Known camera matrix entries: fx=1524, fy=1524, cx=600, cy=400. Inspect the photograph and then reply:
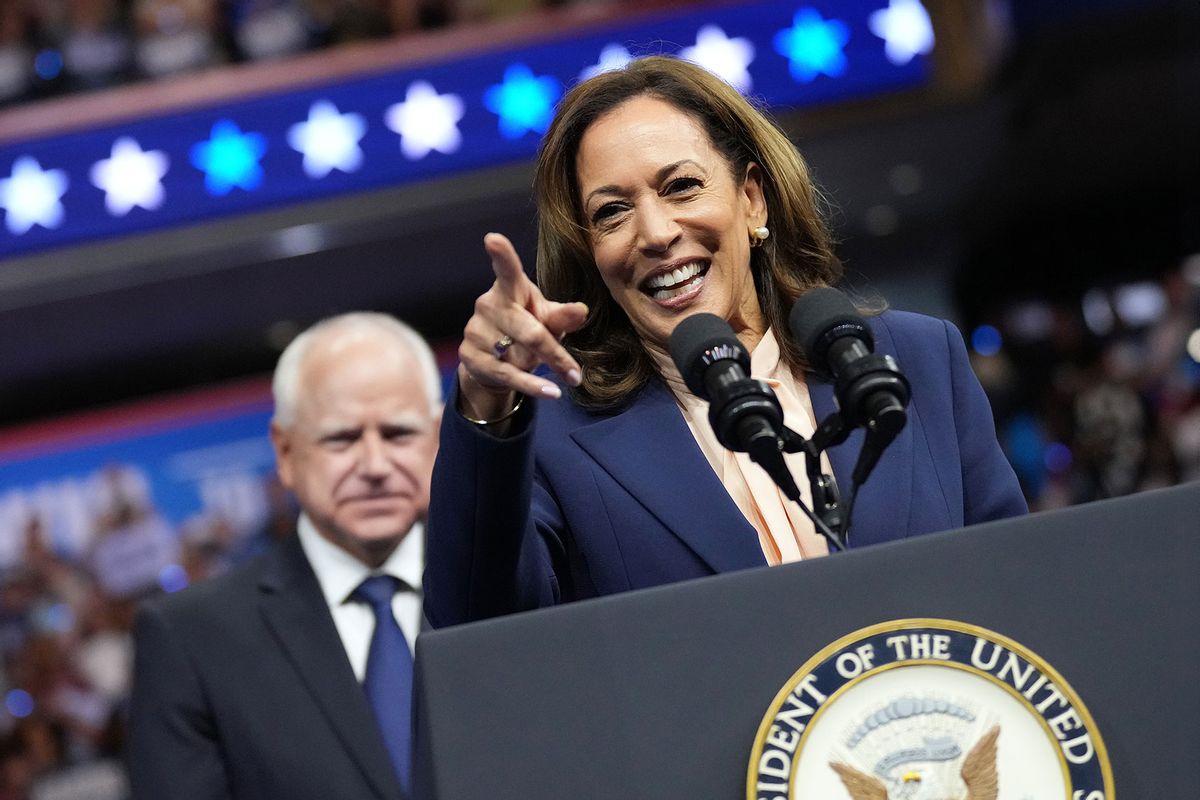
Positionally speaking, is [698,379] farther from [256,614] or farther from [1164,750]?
[256,614]

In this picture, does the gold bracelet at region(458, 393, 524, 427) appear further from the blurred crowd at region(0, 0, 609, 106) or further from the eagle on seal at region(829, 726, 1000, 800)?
the blurred crowd at region(0, 0, 609, 106)

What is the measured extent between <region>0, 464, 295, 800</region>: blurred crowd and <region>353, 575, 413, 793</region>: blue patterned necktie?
369 centimetres

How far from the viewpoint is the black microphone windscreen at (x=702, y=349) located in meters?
1.18

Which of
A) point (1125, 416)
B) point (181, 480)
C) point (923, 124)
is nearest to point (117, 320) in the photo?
point (181, 480)

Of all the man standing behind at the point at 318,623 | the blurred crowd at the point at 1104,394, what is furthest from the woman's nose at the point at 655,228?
the blurred crowd at the point at 1104,394

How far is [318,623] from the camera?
87.7 inches

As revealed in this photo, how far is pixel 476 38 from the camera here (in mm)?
6078

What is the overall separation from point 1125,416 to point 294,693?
179 inches

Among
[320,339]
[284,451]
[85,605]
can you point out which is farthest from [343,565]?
[85,605]

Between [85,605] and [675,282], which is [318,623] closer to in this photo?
[675,282]

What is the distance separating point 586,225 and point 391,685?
903mm

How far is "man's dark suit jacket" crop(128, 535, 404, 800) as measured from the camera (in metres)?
2.06

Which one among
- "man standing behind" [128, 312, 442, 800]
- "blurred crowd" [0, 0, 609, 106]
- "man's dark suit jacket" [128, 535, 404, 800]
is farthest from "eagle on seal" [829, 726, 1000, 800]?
"blurred crowd" [0, 0, 609, 106]

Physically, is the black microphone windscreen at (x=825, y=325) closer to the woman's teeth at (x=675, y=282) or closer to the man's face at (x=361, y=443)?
the woman's teeth at (x=675, y=282)
